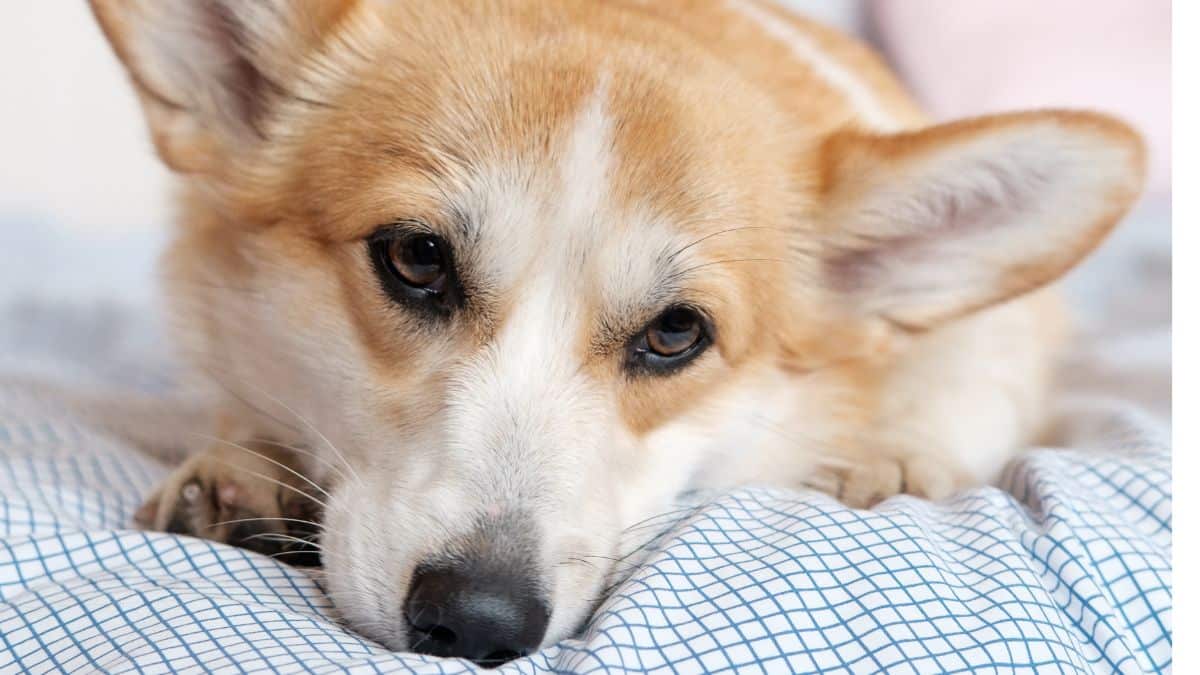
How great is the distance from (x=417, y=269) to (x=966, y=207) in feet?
2.52

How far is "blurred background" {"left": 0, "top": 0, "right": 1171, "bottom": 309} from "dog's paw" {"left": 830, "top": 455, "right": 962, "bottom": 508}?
1.43 m

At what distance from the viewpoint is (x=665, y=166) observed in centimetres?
138

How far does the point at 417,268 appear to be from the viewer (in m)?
→ 1.35

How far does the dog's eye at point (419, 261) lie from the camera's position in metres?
1.34

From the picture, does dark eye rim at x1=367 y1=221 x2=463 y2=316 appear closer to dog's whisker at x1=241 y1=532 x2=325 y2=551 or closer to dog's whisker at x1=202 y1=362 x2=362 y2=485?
dog's whisker at x1=202 y1=362 x2=362 y2=485

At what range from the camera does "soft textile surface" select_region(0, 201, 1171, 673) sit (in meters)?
1.07

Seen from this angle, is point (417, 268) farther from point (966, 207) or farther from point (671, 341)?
point (966, 207)

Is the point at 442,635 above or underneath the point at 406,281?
underneath

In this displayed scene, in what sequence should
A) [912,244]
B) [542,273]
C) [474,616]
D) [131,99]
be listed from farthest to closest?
[131,99], [912,244], [542,273], [474,616]

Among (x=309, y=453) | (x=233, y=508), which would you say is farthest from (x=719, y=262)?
(x=233, y=508)

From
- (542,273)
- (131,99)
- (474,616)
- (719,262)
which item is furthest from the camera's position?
(131,99)

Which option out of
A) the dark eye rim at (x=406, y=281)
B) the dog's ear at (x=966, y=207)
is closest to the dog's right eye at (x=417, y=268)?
the dark eye rim at (x=406, y=281)

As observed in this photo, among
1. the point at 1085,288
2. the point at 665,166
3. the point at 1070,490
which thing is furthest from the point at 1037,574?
the point at 1085,288

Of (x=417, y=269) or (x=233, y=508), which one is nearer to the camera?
(x=417, y=269)
